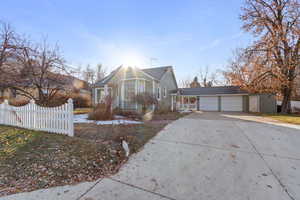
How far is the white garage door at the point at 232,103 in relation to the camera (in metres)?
17.5

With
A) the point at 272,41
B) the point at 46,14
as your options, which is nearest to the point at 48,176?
the point at 46,14

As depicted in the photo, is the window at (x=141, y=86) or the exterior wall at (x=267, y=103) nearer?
the window at (x=141, y=86)

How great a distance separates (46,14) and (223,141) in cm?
1078

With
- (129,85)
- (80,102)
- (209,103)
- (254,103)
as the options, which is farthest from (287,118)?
(80,102)

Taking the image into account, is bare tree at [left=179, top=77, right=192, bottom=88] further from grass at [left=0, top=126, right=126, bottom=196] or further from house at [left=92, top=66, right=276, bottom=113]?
grass at [left=0, top=126, right=126, bottom=196]

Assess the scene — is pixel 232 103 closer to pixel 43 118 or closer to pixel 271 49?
pixel 271 49

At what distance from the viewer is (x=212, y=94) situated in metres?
18.5

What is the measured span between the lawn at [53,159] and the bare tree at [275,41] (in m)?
16.5

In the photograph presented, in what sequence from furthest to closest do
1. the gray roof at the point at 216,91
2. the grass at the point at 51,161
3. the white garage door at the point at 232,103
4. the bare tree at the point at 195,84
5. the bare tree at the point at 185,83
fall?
the bare tree at the point at 185,83 < the bare tree at the point at 195,84 < the gray roof at the point at 216,91 < the white garage door at the point at 232,103 < the grass at the point at 51,161

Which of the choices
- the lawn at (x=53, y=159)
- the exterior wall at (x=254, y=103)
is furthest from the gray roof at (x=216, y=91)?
the lawn at (x=53, y=159)

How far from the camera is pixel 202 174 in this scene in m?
2.75

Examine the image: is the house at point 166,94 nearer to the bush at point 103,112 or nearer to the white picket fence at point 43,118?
the bush at point 103,112

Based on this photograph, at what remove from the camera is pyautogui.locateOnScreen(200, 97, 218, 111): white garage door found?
60.8 ft

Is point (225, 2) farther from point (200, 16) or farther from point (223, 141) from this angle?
point (223, 141)
